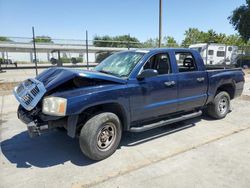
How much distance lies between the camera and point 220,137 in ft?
16.0

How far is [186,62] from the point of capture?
5.75m

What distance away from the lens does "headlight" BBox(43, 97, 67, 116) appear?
3320 millimetres

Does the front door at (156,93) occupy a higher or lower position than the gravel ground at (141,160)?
higher

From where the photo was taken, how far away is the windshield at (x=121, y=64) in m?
4.37

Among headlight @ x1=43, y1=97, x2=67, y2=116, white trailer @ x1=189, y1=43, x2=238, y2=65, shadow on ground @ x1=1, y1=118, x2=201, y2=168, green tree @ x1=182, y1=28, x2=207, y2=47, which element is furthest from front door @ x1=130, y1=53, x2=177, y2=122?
green tree @ x1=182, y1=28, x2=207, y2=47

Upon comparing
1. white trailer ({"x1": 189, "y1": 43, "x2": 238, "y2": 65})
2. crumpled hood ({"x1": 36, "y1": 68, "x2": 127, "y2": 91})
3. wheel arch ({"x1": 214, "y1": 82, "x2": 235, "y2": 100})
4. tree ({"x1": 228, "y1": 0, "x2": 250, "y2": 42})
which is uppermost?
tree ({"x1": 228, "y1": 0, "x2": 250, "y2": 42})

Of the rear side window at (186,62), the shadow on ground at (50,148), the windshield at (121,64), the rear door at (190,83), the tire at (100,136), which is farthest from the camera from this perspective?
the rear side window at (186,62)

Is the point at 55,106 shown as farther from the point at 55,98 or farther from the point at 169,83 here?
the point at 169,83

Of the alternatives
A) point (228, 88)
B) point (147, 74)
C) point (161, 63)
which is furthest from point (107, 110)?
point (228, 88)

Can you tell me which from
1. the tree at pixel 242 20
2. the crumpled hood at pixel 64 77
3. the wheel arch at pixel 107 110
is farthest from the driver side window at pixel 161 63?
the tree at pixel 242 20

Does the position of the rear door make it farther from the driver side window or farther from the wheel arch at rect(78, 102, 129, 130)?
the wheel arch at rect(78, 102, 129, 130)

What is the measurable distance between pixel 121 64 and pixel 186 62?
1.96m

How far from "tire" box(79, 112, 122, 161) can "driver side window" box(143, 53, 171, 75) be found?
4.96ft

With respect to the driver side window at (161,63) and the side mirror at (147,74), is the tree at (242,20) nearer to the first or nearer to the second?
the driver side window at (161,63)
